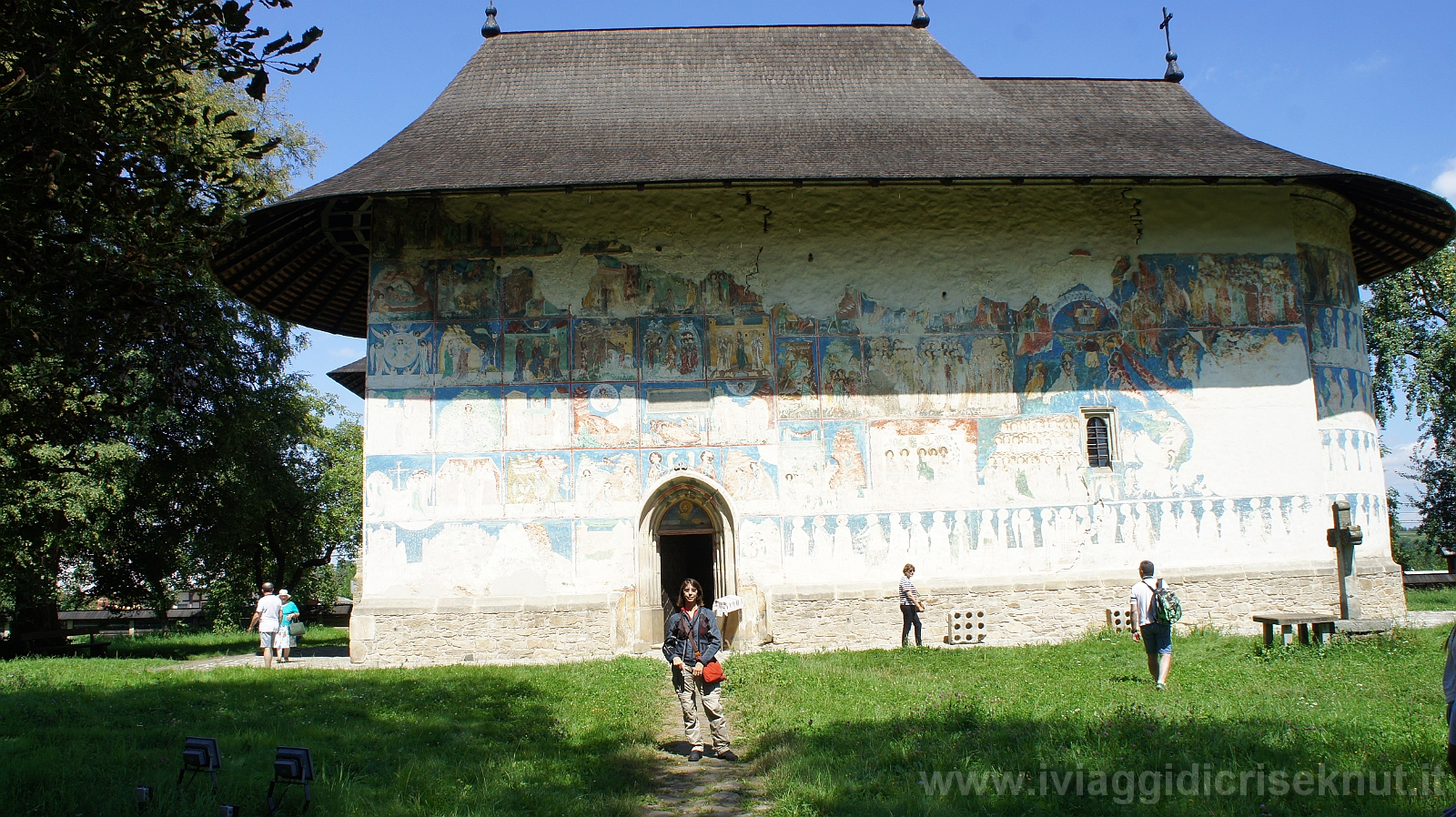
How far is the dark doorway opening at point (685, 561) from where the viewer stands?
15.0 meters

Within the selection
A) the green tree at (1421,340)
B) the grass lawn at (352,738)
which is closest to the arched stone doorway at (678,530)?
the grass lawn at (352,738)

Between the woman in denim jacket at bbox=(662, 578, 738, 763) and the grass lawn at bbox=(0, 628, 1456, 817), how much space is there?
1.15 feet

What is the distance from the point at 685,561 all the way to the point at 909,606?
15.3 ft

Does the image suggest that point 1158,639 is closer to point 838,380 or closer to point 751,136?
point 838,380

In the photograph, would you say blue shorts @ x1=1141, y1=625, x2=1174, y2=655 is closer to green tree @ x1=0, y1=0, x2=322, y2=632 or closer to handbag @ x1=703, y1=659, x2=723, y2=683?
handbag @ x1=703, y1=659, x2=723, y2=683

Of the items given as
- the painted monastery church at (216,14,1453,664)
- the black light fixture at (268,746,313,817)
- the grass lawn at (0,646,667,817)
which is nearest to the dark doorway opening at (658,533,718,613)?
the painted monastery church at (216,14,1453,664)

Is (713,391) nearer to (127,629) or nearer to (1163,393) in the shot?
(1163,393)

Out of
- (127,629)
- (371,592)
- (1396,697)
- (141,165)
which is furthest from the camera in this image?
(127,629)

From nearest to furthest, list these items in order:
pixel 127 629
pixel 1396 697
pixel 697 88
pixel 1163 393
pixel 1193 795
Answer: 1. pixel 1193 795
2. pixel 1396 697
3. pixel 1163 393
4. pixel 697 88
5. pixel 127 629

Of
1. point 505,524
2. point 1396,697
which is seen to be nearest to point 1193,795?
point 1396,697

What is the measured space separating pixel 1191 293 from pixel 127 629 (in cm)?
2520

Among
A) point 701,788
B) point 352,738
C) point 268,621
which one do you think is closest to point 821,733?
point 701,788

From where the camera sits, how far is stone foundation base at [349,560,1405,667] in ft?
41.0

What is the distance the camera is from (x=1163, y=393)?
13516 millimetres
